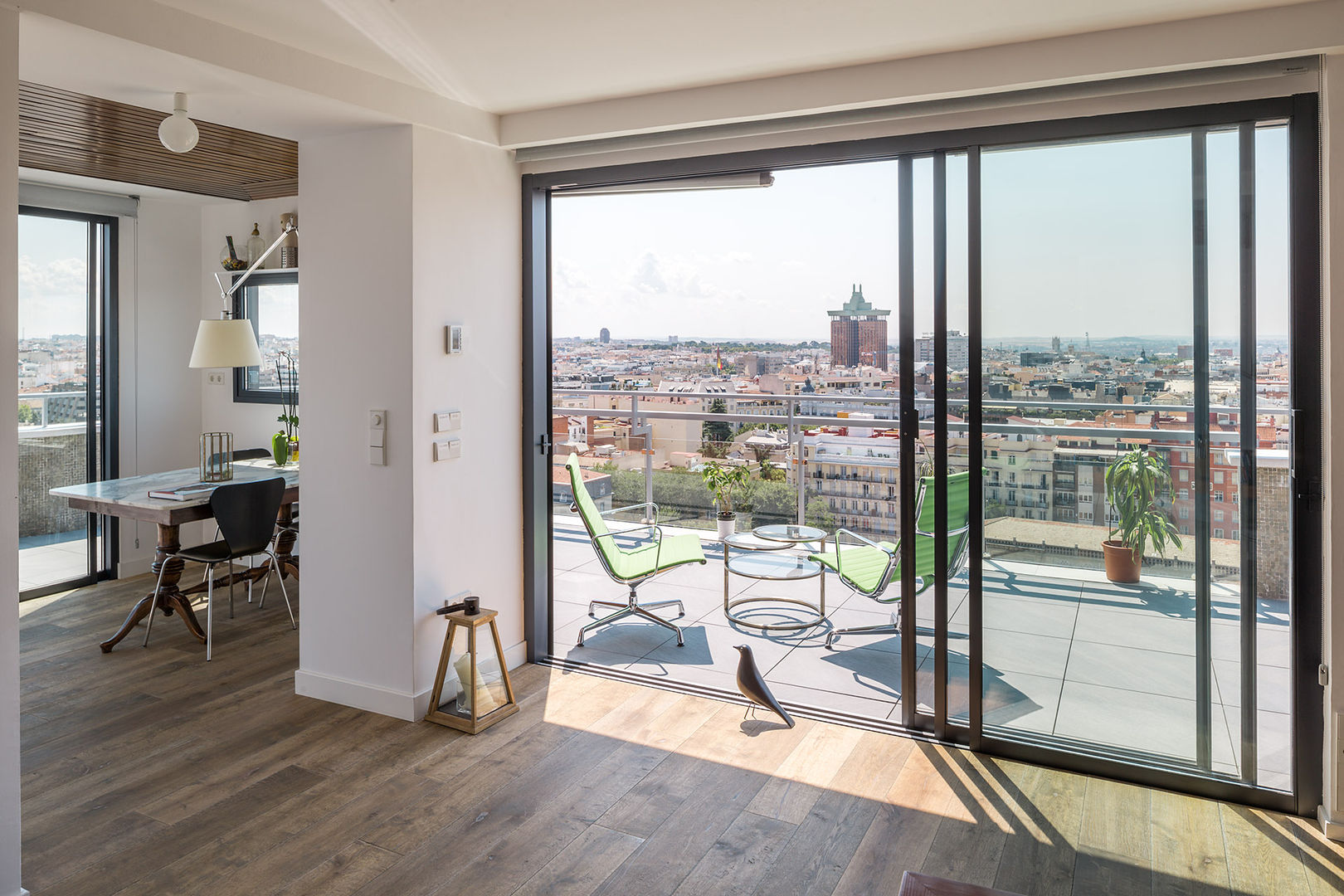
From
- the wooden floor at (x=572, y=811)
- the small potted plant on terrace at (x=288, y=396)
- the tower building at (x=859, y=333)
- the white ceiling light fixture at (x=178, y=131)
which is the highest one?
the white ceiling light fixture at (x=178, y=131)

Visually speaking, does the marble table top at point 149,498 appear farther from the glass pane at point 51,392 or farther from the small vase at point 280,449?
the glass pane at point 51,392

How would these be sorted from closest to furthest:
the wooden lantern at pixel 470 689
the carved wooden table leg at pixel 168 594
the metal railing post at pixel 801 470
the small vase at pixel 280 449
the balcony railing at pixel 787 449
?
the wooden lantern at pixel 470 689 < the carved wooden table leg at pixel 168 594 < the small vase at pixel 280 449 < the balcony railing at pixel 787 449 < the metal railing post at pixel 801 470

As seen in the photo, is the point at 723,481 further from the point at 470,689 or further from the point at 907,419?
the point at 470,689

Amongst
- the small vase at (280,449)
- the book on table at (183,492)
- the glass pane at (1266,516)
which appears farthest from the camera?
the small vase at (280,449)

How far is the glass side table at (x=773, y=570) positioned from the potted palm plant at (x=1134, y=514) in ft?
5.44

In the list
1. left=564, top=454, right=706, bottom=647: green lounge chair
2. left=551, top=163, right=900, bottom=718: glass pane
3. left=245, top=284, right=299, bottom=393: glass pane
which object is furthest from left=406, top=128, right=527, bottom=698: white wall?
left=245, top=284, right=299, bottom=393: glass pane

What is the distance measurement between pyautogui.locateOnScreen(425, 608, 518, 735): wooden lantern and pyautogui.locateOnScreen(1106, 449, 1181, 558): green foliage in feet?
7.51

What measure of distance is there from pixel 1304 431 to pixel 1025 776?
1.42 metres

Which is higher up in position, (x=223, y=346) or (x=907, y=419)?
(x=223, y=346)

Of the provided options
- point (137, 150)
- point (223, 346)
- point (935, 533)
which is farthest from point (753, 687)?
point (137, 150)

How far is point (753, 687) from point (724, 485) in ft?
8.46

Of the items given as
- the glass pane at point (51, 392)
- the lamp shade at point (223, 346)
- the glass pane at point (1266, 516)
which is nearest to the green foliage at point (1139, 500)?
the glass pane at point (1266, 516)

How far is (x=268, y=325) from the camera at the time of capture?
18.3 ft

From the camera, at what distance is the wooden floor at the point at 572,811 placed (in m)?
2.31
